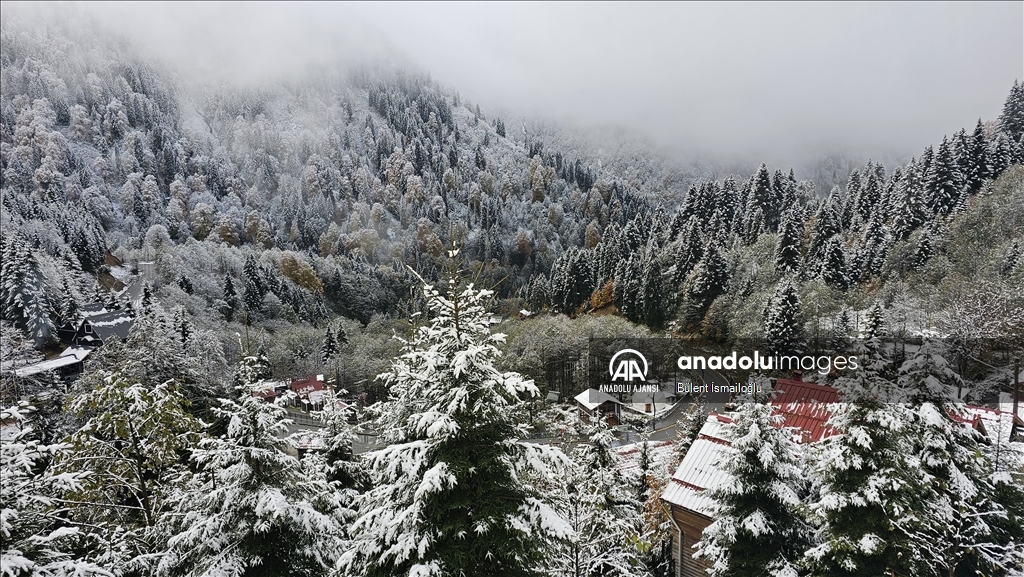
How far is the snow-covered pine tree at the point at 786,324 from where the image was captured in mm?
38844

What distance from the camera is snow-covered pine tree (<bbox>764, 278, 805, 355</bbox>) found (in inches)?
1529

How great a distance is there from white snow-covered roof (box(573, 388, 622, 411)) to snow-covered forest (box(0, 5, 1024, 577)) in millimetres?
3640

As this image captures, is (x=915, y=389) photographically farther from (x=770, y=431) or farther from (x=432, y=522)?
(x=432, y=522)

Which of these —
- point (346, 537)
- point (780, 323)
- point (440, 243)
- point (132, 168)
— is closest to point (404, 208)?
point (440, 243)

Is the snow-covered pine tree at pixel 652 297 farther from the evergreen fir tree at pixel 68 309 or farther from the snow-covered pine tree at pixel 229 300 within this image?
the snow-covered pine tree at pixel 229 300

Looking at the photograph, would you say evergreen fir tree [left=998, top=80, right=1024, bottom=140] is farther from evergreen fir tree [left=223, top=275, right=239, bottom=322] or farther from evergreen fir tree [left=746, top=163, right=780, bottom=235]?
evergreen fir tree [left=223, top=275, right=239, bottom=322]

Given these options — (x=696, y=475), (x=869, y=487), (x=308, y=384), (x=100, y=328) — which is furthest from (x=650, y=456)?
(x=100, y=328)

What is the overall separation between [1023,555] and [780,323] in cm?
3131

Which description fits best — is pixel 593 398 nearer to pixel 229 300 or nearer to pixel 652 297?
pixel 652 297

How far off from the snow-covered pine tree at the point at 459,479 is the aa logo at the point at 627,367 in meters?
39.7

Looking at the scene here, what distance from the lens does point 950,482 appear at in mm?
10852

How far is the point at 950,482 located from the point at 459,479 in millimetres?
12582

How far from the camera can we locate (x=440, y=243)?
141250mm

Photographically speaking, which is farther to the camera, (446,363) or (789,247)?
(789,247)
